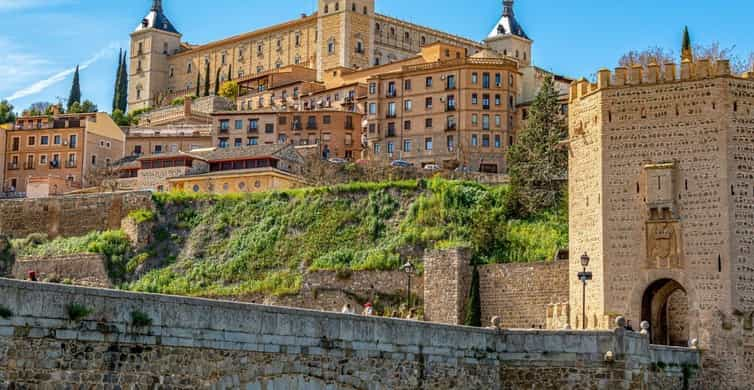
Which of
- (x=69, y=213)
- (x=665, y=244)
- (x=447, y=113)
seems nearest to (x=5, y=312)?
(x=665, y=244)

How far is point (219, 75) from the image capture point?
11988 centimetres

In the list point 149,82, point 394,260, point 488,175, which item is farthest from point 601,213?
point 149,82

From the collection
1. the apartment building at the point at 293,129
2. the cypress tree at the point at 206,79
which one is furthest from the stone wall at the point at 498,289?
the cypress tree at the point at 206,79

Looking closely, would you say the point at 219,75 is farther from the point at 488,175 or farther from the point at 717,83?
the point at 717,83

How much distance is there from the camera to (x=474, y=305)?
43438mm

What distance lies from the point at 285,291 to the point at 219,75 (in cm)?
7294

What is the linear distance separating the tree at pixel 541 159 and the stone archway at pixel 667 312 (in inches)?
579

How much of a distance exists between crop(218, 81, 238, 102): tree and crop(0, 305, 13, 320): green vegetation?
88.7m

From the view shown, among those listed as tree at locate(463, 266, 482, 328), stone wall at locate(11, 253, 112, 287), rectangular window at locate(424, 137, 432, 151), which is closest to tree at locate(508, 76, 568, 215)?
tree at locate(463, 266, 482, 328)

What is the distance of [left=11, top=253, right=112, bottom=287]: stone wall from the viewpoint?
55.3 m

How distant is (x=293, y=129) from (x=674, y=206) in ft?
166

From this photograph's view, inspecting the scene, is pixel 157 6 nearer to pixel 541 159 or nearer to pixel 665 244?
pixel 541 159

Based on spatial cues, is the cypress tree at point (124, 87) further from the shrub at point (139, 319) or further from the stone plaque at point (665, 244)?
the shrub at point (139, 319)

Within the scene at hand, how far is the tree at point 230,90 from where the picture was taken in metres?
106
